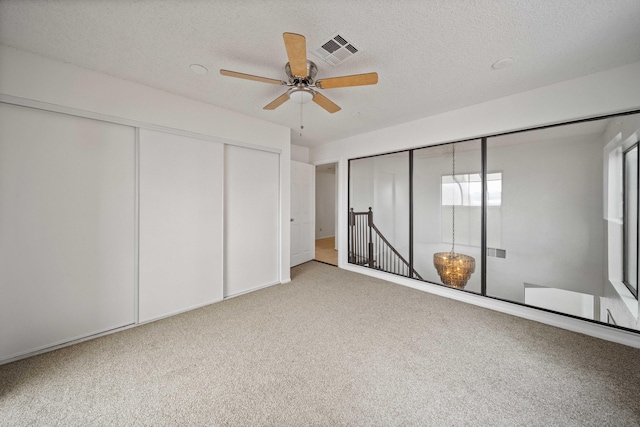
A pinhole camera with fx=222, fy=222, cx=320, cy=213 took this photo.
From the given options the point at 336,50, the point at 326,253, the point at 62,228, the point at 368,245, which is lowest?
the point at 326,253

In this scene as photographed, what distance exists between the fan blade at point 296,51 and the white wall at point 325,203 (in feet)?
19.7

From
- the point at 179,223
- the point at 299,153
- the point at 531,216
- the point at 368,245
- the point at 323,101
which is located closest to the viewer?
the point at 323,101

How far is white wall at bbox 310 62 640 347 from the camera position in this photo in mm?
2055

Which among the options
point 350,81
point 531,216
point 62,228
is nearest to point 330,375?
point 350,81

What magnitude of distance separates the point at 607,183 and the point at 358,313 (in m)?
2.94

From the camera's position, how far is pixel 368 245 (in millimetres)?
4410

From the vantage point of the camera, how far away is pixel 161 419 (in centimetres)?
132

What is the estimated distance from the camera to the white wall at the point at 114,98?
180 centimetres

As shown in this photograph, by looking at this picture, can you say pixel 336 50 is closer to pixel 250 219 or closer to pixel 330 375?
pixel 250 219

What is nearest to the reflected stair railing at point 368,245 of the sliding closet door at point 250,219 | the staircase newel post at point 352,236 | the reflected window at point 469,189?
the staircase newel post at point 352,236

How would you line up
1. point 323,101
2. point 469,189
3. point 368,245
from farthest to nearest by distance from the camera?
point 368,245
point 469,189
point 323,101

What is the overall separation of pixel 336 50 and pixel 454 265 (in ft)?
10.4

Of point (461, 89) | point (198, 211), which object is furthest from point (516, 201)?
point (198, 211)

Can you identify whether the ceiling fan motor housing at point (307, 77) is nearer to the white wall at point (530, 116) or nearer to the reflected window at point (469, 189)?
the white wall at point (530, 116)
